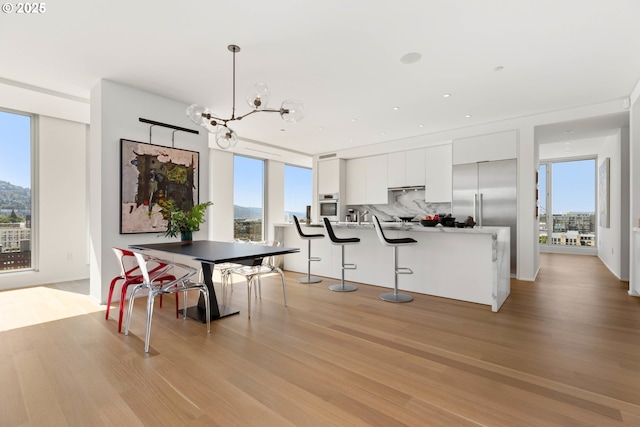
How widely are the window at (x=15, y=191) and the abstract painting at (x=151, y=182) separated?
2090 millimetres

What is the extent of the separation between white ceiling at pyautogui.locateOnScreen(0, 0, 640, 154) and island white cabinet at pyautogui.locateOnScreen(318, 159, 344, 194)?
2.91 meters

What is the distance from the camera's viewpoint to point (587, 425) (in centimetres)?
154

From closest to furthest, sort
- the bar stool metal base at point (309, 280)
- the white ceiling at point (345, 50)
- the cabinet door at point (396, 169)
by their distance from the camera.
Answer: the white ceiling at point (345, 50) < the bar stool metal base at point (309, 280) < the cabinet door at point (396, 169)

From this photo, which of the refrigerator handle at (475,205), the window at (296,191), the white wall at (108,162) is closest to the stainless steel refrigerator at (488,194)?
the refrigerator handle at (475,205)

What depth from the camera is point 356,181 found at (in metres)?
7.55

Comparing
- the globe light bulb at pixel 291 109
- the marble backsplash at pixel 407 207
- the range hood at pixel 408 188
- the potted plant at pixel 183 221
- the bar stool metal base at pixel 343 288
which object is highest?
the globe light bulb at pixel 291 109

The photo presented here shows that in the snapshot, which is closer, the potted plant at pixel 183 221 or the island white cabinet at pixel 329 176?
the potted plant at pixel 183 221

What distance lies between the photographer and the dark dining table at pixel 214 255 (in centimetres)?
259

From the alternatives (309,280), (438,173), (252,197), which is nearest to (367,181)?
(438,173)

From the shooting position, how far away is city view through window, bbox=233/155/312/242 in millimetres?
7427

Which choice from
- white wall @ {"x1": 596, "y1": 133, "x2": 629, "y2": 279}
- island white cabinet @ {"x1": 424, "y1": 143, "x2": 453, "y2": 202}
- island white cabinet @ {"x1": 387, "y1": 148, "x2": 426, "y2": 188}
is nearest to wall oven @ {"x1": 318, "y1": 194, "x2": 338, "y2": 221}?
island white cabinet @ {"x1": 387, "y1": 148, "x2": 426, "y2": 188}

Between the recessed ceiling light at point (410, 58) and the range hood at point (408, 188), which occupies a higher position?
the recessed ceiling light at point (410, 58)

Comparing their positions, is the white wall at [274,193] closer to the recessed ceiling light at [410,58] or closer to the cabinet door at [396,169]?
the cabinet door at [396,169]

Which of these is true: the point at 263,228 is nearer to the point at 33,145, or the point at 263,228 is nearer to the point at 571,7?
the point at 33,145
